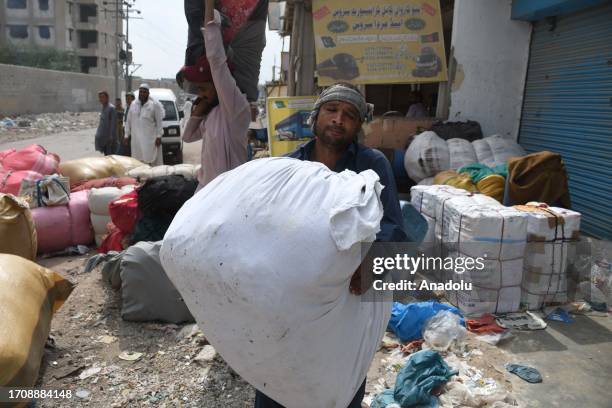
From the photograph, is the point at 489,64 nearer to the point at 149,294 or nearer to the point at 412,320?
the point at 412,320

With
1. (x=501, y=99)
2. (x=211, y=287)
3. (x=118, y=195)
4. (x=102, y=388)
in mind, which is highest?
(x=501, y=99)

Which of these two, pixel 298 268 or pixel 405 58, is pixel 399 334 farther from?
pixel 405 58

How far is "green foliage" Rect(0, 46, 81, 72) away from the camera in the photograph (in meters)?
38.0

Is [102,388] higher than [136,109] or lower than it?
lower

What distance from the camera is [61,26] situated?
144 feet

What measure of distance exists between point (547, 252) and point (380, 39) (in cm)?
460

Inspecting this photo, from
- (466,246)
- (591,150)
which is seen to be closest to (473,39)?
(591,150)

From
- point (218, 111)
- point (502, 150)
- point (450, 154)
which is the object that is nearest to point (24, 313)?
point (218, 111)

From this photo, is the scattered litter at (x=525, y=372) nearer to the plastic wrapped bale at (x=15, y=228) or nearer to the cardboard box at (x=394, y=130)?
the plastic wrapped bale at (x=15, y=228)

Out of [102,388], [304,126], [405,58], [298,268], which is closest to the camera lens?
[298,268]

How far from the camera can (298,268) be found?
1.17 metres

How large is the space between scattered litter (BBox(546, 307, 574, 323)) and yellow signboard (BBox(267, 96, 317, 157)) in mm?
3689

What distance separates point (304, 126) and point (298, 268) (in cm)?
515

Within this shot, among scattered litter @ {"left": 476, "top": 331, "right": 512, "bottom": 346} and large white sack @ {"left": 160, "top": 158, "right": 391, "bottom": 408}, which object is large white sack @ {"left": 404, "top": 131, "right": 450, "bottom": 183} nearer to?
scattered litter @ {"left": 476, "top": 331, "right": 512, "bottom": 346}
